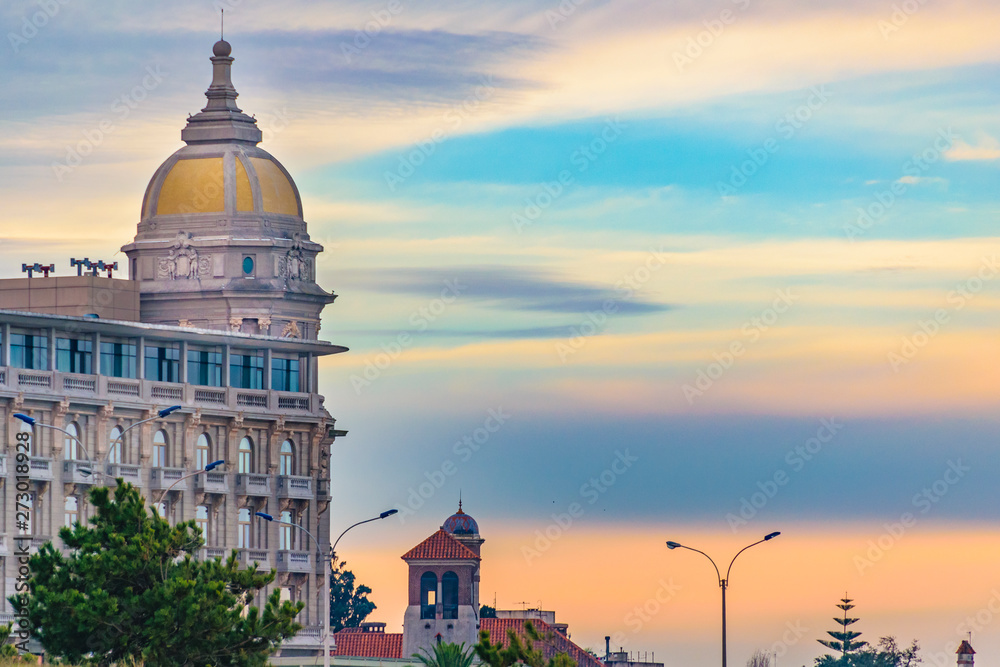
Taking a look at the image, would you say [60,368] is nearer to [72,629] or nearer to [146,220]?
[146,220]

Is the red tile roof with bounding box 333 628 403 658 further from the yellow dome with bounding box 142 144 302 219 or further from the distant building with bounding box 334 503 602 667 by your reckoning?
the yellow dome with bounding box 142 144 302 219

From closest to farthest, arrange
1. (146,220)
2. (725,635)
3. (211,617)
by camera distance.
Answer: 1. (211,617)
2. (725,635)
3. (146,220)

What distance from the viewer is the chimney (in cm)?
19075

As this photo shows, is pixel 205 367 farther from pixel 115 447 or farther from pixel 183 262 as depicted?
pixel 183 262

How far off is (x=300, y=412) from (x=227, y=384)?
497 cm

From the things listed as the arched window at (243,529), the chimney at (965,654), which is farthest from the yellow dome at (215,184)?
the chimney at (965,654)

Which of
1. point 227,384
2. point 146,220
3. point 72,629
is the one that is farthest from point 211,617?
point 146,220

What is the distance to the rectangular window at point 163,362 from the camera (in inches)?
4609

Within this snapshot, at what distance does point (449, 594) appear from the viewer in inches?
5896

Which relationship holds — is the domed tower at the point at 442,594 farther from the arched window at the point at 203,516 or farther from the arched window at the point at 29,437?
the arched window at the point at 29,437

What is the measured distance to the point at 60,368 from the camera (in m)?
112

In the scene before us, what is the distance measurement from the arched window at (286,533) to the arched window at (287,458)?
1.95 metres

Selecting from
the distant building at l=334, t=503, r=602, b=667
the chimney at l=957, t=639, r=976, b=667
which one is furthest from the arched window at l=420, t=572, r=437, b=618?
the chimney at l=957, t=639, r=976, b=667

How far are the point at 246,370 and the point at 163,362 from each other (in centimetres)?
578
